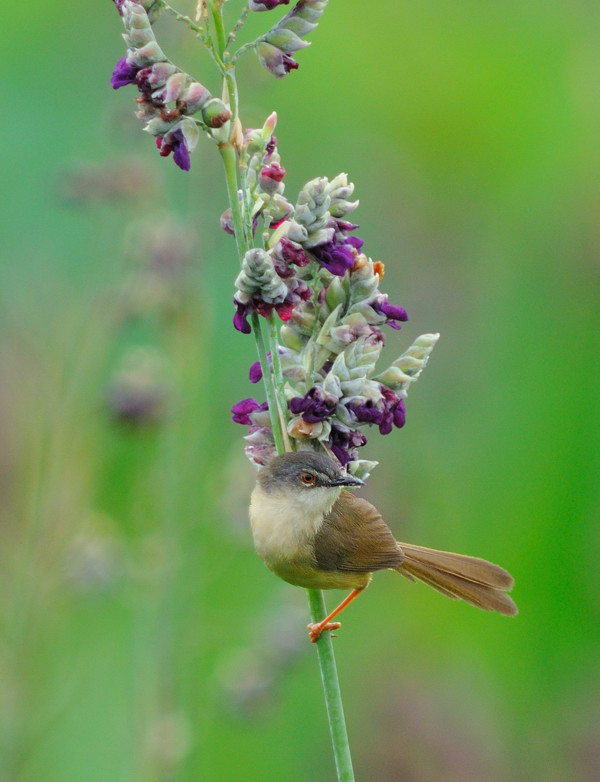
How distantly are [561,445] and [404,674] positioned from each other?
1794 millimetres

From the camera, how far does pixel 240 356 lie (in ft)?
22.4

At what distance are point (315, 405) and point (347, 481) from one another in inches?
14.1

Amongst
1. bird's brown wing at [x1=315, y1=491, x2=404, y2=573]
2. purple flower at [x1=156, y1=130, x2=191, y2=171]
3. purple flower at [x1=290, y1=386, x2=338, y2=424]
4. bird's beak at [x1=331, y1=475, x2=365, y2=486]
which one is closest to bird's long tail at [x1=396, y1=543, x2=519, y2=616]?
bird's brown wing at [x1=315, y1=491, x2=404, y2=573]

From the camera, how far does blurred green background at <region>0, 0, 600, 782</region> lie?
419 cm

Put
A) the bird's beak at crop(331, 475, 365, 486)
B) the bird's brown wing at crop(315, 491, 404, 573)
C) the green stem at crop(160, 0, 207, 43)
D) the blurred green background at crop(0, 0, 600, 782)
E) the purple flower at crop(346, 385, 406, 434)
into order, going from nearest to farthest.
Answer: the green stem at crop(160, 0, 207, 43) → the purple flower at crop(346, 385, 406, 434) → the bird's beak at crop(331, 475, 365, 486) → the bird's brown wing at crop(315, 491, 404, 573) → the blurred green background at crop(0, 0, 600, 782)

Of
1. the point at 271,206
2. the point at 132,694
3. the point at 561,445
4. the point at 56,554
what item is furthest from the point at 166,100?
the point at 561,445

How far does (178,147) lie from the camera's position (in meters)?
2.06

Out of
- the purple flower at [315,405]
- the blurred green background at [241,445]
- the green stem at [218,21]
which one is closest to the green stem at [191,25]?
the green stem at [218,21]

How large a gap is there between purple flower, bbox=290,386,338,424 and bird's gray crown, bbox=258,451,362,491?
147 mm

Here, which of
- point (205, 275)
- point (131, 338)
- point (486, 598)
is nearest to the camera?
point (486, 598)

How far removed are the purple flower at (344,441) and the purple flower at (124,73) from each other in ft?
2.71

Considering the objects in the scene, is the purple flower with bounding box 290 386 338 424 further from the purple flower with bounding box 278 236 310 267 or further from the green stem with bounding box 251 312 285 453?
the purple flower with bounding box 278 236 310 267

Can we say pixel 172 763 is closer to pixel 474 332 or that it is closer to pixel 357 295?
pixel 357 295

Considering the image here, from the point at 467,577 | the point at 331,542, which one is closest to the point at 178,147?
the point at 331,542
